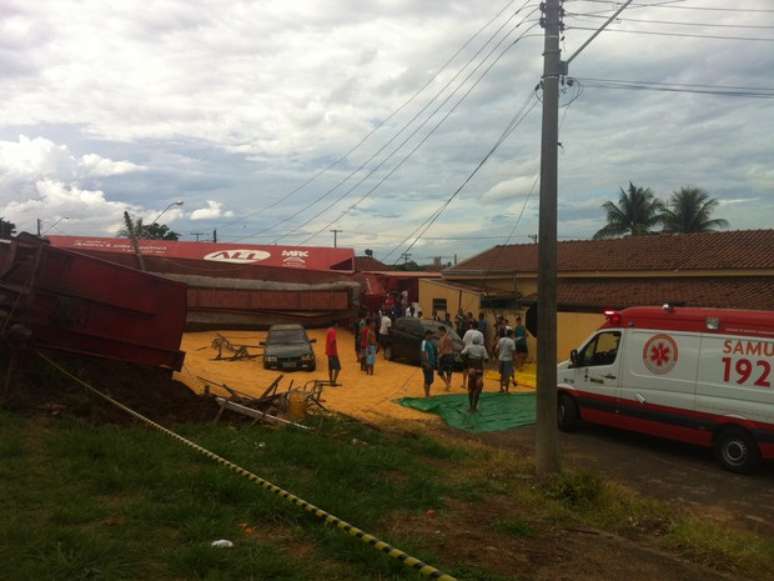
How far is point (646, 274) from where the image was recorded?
2519 centimetres

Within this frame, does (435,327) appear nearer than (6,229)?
No

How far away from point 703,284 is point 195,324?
765 inches

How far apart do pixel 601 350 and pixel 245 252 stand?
85.7ft

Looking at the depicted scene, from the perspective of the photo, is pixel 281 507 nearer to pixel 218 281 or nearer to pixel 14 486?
pixel 14 486

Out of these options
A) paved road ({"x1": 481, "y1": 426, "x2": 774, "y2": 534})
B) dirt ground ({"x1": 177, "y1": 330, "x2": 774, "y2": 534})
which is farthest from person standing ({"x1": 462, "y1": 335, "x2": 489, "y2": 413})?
paved road ({"x1": 481, "y1": 426, "x2": 774, "y2": 534})

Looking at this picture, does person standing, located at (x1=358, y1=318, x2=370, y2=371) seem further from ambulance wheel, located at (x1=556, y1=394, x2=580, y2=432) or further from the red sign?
the red sign

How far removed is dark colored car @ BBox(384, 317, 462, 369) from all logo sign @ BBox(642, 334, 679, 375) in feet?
32.7

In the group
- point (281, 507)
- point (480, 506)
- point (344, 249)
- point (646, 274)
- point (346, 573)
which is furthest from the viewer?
point (344, 249)

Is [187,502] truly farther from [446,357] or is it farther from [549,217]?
[446,357]

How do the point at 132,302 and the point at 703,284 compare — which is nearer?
the point at 132,302

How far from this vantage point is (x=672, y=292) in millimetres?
22969

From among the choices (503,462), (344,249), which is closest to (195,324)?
(344,249)

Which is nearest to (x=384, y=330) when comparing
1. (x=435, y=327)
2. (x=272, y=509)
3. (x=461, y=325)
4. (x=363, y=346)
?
(x=435, y=327)

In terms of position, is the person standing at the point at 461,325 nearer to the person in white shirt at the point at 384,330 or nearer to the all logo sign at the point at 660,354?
the person in white shirt at the point at 384,330
